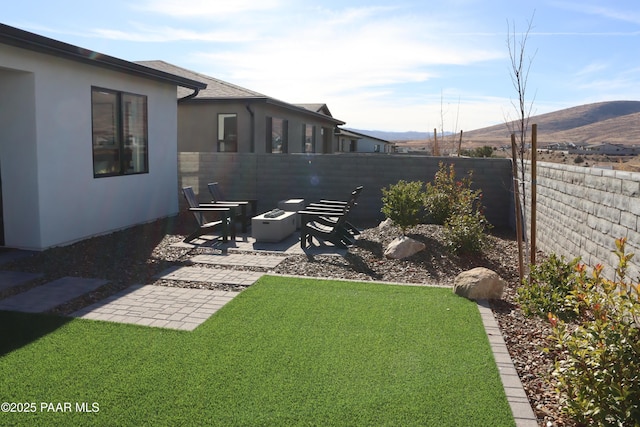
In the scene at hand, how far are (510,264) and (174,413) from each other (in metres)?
5.97

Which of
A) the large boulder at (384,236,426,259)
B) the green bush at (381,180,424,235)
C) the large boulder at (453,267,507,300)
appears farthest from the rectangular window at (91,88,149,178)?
the large boulder at (453,267,507,300)

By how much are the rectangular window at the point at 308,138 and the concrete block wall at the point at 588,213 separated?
13.6 meters

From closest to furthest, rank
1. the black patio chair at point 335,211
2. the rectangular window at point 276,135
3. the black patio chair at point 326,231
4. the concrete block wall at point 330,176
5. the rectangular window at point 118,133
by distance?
the black patio chair at point 326,231 < the black patio chair at point 335,211 < the rectangular window at point 118,133 < the concrete block wall at point 330,176 < the rectangular window at point 276,135

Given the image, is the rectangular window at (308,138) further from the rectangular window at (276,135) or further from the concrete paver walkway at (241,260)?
the concrete paver walkway at (241,260)

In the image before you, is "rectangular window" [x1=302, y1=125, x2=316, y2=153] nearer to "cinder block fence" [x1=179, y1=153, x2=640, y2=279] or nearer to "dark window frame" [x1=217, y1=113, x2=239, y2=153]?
"dark window frame" [x1=217, y1=113, x2=239, y2=153]

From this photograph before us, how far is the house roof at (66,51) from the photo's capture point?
677cm

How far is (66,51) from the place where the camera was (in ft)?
25.5

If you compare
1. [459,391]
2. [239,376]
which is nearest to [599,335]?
[459,391]

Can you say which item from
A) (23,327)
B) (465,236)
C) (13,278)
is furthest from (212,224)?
(23,327)

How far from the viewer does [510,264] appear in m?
8.05

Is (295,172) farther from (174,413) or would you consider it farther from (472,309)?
(174,413)

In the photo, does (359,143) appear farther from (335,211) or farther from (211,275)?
(211,275)

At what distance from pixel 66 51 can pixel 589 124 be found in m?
139

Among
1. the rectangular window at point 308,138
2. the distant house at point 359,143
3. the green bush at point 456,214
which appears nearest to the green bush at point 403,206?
the green bush at point 456,214
